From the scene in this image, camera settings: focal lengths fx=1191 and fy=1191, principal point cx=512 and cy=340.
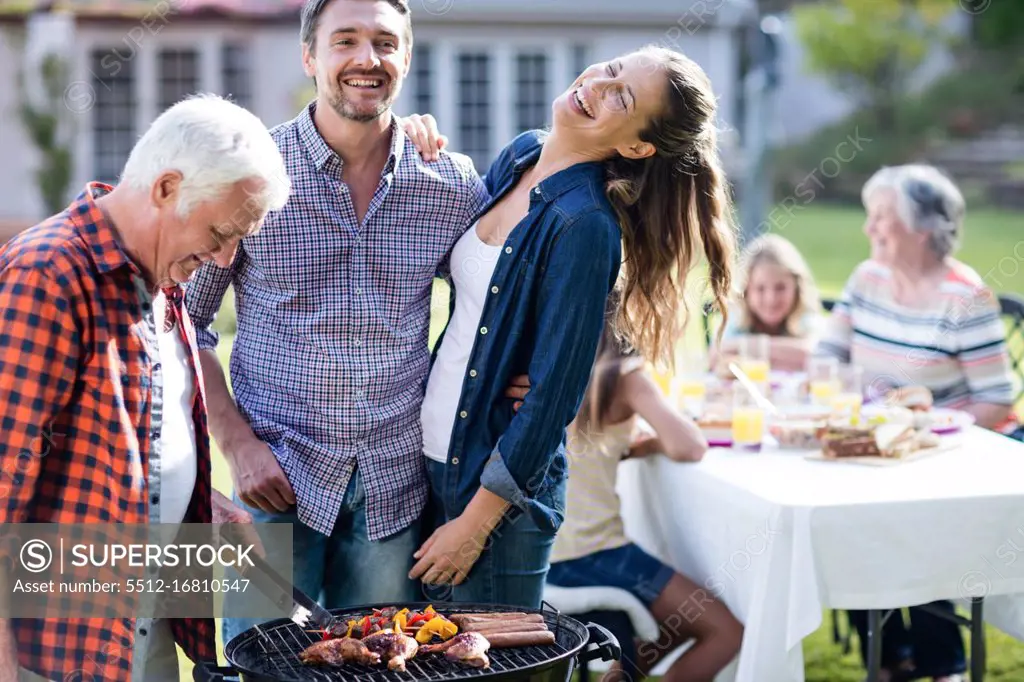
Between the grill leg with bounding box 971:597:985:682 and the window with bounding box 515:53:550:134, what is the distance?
53.2 ft

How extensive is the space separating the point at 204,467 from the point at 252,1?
58.5ft

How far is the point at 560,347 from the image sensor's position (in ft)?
8.68

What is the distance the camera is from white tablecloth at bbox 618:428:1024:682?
335cm

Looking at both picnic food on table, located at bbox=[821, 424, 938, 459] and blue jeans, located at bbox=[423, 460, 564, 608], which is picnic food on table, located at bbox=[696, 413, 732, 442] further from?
blue jeans, located at bbox=[423, 460, 564, 608]

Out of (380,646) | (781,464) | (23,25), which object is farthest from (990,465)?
(23,25)

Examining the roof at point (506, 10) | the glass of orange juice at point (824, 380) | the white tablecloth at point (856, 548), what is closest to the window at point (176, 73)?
the roof at point (506, 10)

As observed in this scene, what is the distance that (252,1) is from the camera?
62.6ft

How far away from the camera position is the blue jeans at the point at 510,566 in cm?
280

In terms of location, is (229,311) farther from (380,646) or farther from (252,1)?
(380,646)

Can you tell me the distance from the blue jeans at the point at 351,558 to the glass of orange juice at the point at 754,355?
2.24 meters

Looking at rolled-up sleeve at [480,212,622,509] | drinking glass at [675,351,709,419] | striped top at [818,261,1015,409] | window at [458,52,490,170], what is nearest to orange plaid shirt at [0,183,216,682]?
rolled-up sleeve at [480,212,622,509]

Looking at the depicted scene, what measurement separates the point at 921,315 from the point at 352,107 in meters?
2.87

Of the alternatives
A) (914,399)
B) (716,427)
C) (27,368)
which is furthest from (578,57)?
(27,368)

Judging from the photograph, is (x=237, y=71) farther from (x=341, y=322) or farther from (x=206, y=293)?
(x=341, y=322)
